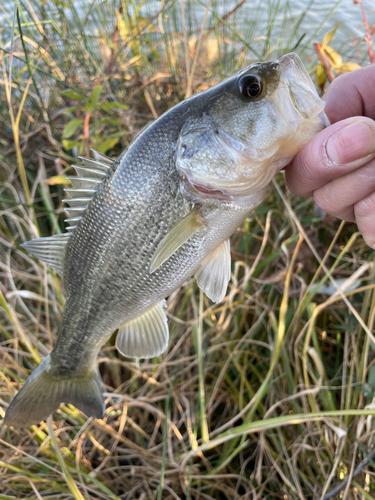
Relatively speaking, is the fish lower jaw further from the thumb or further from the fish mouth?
the fish mouth

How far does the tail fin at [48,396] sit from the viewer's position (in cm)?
138

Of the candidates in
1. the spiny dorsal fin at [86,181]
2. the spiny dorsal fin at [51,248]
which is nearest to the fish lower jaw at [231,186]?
the spiny dorsal fin at [86,181]

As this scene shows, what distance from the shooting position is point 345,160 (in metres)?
1.07

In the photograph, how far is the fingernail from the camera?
1.01m

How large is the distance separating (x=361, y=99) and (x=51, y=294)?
1903mm

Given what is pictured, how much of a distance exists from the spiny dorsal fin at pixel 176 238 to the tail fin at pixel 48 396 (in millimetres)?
676

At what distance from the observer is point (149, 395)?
194 centimetres

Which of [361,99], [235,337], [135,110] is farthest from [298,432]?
[135,110]

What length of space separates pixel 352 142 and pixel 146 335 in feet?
3.35

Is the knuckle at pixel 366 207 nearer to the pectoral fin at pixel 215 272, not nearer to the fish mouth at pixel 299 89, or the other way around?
the fish mouth at pixel 299 89

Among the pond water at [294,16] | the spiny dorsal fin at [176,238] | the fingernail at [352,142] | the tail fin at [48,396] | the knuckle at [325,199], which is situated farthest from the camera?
the pond water at [294,16]

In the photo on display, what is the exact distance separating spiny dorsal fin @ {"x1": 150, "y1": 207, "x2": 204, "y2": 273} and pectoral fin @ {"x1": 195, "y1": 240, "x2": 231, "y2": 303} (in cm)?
18

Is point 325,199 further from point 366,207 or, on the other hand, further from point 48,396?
point 48,396

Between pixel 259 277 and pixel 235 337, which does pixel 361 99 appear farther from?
pixel 235 337
